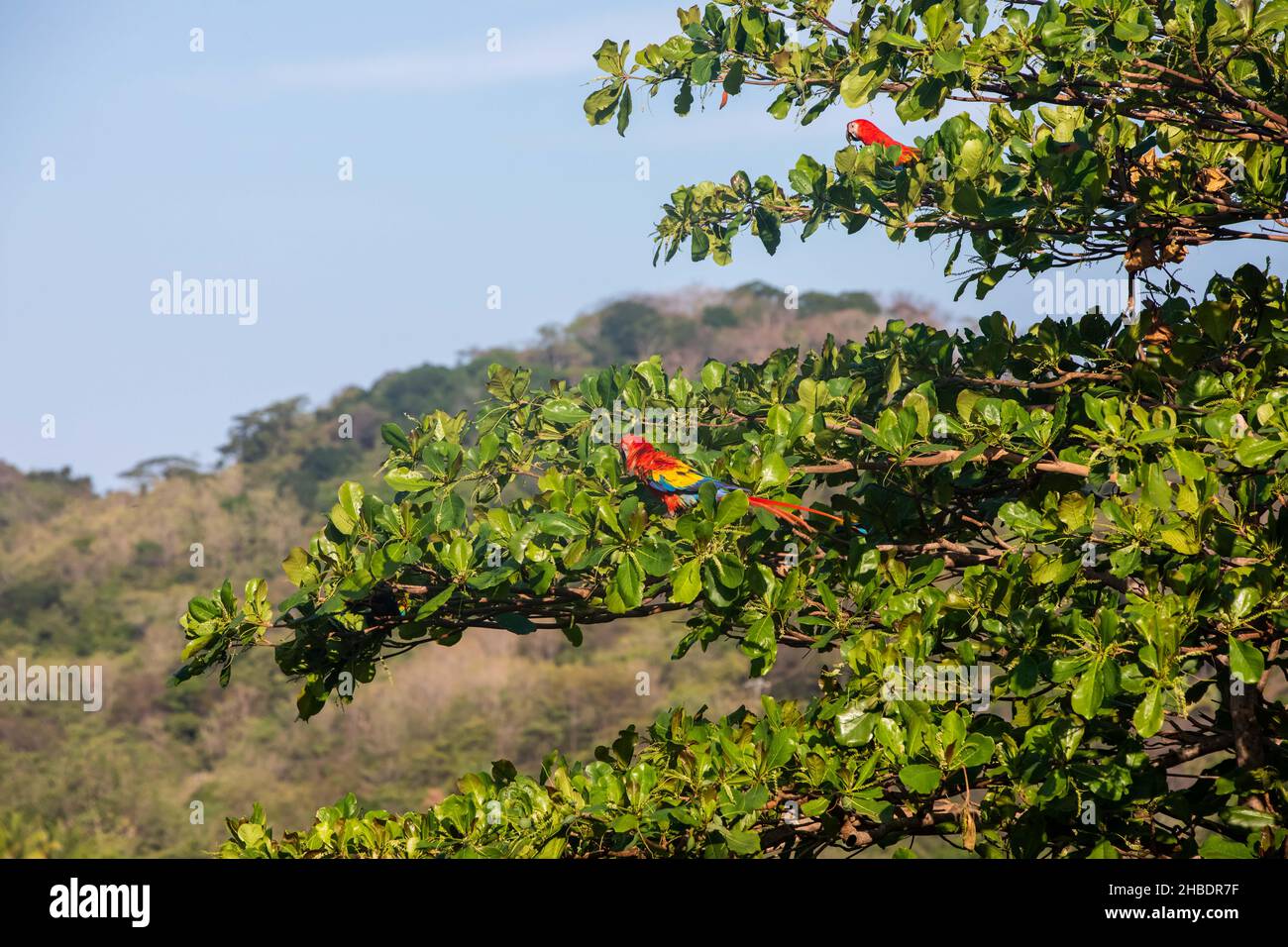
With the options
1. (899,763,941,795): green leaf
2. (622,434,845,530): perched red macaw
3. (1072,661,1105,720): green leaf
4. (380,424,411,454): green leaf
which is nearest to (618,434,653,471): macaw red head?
(622,434,845,530): perched red macaw

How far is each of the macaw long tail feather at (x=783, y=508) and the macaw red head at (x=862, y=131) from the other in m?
2.32

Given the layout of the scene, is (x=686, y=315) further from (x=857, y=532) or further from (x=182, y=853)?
(x=857, y=532)

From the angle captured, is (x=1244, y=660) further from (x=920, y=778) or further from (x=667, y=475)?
(x=667, y=475)

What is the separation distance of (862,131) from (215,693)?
2667cm

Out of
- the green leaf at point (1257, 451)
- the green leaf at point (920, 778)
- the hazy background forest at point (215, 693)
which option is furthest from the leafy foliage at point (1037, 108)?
the hazy background forest at point (215, 693)

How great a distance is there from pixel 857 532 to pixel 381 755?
24714mm

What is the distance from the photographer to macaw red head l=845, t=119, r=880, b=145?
542cm

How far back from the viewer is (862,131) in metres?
5.45

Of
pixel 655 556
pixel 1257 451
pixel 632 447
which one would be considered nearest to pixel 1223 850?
pixel 1257 451

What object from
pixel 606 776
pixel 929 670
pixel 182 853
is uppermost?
pixel 929 670

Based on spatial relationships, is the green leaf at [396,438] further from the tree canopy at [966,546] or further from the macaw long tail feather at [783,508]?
the macaw long tail feather at [783,508]
